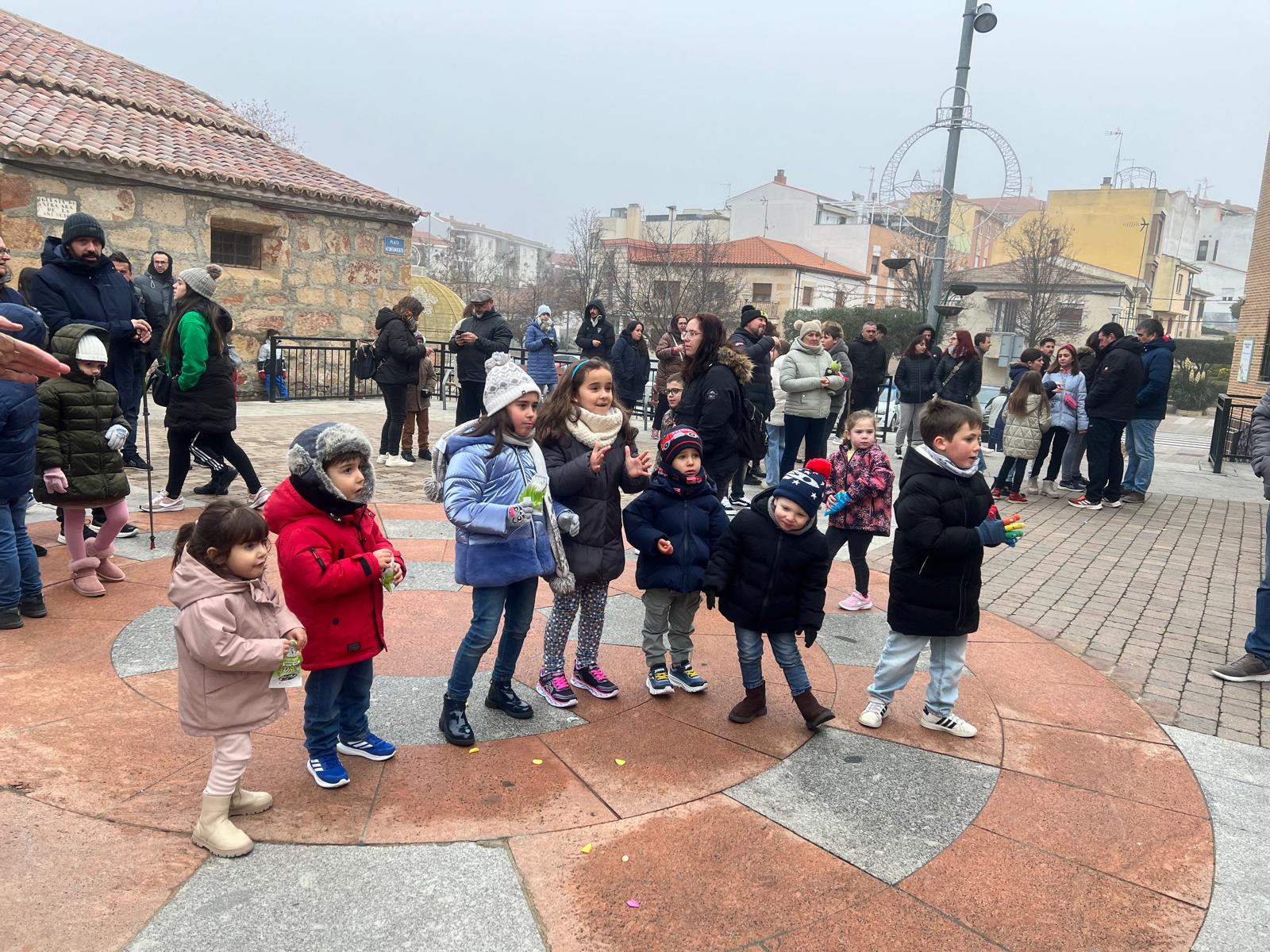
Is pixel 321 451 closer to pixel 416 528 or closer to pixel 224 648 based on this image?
pixel 224 648

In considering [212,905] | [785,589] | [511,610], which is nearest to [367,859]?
[212,905]

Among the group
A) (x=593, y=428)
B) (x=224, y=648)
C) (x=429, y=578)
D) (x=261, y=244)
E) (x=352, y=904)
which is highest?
(x=261, y=244)

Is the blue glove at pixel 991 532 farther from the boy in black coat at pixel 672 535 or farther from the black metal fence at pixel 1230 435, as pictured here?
the black metal fence at pixel 1230 435

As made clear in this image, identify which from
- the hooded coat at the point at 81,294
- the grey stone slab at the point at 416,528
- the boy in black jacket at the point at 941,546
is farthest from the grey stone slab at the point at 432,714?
the hooded coat at the point at 81,294

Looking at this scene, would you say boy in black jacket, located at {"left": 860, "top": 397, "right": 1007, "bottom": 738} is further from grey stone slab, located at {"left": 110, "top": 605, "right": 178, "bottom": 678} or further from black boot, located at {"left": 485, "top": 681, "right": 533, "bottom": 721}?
grey stone slab, located at {"left": 110, "top": 605, "right": 178, "bottom": 678}

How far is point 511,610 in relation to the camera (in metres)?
3.96

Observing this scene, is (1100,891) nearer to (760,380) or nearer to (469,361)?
(760,380)

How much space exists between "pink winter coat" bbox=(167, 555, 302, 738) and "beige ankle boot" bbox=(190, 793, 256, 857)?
0.82 feet

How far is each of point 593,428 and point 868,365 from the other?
8598 mm

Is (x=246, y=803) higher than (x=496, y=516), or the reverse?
(x=496, y=516)

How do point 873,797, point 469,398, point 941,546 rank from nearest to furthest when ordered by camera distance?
1. point 873,797
2. point 941,546
3. point 469,398

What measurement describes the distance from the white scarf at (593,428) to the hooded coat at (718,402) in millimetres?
2486

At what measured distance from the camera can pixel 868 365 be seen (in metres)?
12.0

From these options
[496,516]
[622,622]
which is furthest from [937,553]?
[622,622]
